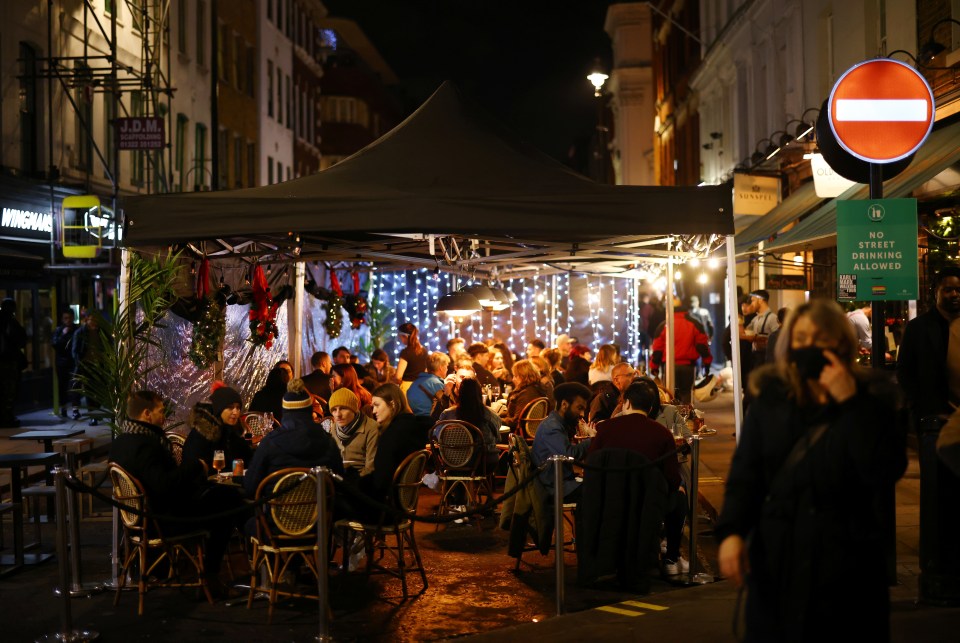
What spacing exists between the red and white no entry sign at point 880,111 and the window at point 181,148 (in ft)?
83.3

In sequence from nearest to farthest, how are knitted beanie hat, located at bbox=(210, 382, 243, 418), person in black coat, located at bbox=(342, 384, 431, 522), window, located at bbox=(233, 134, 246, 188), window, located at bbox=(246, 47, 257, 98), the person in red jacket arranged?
person in black coat, located at bbox=(342, 384, 431, 522), knitted beanie hat, located at bbox=(210, 382, 243, 418), the person in red jacket, window, located at bbox=(233, 134, 246, 188), window, located at bbox=(246, 47, 257, 98)

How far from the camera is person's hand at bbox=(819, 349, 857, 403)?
4199 mm

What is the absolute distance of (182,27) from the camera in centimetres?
3123

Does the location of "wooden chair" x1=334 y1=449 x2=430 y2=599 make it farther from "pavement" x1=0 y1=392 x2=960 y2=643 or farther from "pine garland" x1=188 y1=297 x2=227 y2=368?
"pine garland" x1=188 y1=297 x2=227 y2=368

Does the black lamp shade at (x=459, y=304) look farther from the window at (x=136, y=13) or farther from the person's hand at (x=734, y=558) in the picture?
the window at (x=136, y=13)

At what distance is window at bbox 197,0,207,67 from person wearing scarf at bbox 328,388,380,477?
25632 millimetres

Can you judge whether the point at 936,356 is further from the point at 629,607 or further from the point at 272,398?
the point at 272,398

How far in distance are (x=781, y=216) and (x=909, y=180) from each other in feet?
24.7

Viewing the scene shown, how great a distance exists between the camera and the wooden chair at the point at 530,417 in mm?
12453

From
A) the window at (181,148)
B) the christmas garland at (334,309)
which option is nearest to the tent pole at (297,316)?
the christmas garland at (334,309)

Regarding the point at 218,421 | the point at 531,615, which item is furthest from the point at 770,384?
the point at 218,421

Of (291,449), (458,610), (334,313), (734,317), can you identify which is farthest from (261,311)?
(458,610)

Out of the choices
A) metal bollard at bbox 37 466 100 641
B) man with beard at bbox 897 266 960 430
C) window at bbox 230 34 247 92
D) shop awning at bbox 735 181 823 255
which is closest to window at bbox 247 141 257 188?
window at bbox 230 34 247 92

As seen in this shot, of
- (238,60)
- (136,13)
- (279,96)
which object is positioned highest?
(279,96)
